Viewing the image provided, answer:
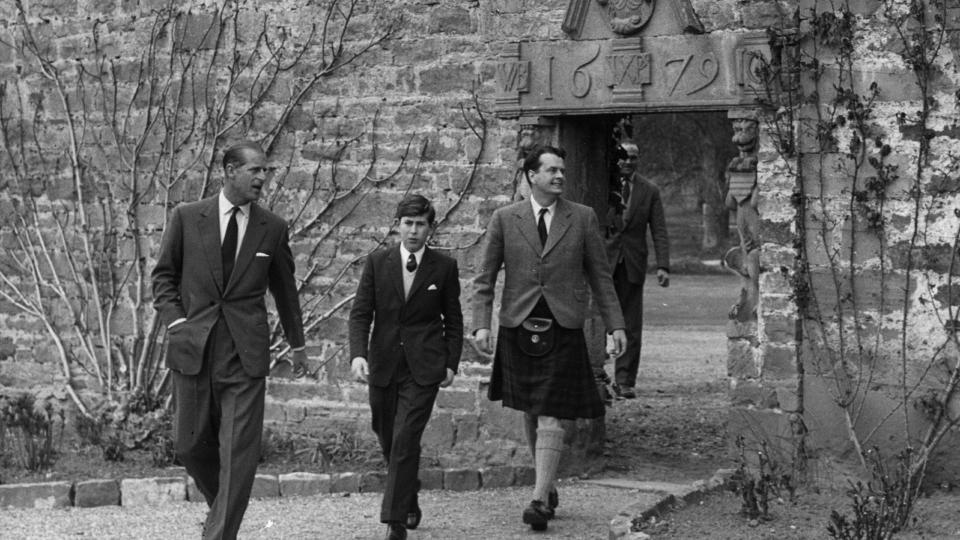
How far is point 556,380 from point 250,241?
73.5 inches

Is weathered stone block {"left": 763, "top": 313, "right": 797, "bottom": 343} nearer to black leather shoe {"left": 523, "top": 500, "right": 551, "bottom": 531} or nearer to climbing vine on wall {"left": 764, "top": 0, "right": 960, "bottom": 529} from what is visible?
climbing vine on wall {"left": 764, "top": 0, "right": 960, "bottom": 529}

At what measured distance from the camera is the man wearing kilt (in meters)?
8.56

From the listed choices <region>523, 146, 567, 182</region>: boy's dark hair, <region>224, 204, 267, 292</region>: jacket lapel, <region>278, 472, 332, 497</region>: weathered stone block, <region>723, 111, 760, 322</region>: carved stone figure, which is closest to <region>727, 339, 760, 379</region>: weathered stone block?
<region>723, 111, 760, 322</region>: carved stone figure

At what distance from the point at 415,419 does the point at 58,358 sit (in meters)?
4.58

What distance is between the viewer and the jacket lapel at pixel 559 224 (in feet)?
28.3

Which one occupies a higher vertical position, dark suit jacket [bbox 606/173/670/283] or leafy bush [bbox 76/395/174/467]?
dark suit jacket [bbox 606/173/670/283]

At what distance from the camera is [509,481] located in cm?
988

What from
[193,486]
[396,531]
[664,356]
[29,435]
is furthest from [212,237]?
[664,356]

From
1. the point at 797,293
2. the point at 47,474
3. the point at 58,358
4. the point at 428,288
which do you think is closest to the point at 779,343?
the point at 797,293

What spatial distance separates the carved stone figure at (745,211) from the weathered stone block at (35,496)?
3.68 metres

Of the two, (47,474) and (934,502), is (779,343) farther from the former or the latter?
(47,474)

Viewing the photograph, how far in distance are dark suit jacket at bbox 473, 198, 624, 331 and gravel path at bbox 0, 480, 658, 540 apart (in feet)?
3.30

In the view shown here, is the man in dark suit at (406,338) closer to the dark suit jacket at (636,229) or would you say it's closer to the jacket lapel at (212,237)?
the jacket lapel at (212,237)

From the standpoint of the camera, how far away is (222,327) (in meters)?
7.33
